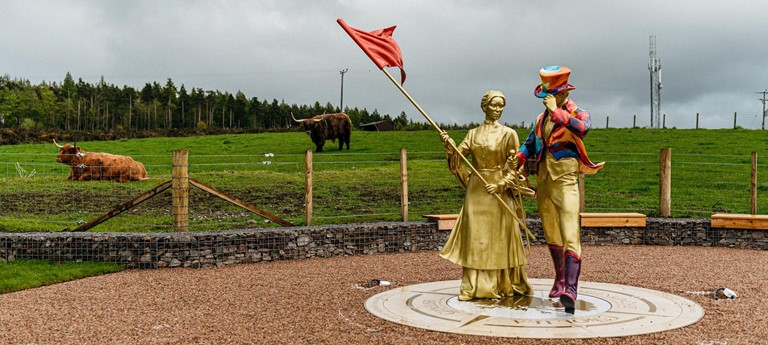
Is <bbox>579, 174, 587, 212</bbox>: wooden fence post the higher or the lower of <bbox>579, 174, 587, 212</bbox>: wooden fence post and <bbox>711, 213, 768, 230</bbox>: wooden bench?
the higher

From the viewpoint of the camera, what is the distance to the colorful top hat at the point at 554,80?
7012 millimetres

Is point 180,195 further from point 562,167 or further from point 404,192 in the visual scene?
point 562,167

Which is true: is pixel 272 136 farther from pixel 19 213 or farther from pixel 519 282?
pixel 519 282

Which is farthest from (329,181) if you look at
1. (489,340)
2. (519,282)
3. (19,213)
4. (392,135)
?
(392,135)

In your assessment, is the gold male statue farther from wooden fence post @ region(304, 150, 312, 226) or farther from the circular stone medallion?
wooden fence post @ region(304, 150, 312, 226)

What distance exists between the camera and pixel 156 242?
10.6 meters

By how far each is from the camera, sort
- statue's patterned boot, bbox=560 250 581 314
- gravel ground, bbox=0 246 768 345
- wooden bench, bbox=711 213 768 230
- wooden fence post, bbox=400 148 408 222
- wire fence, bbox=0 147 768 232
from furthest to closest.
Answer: wire fence, bbox=0 147 768 232, wooden fence post, bbox=400 148 408 222, wooden bench, bbox=711 213 768 230, statue's patterned boot, bbox=560 250 581 314, gravel ground, bbox=0 246 768 345

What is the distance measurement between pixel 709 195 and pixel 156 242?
1282 cm

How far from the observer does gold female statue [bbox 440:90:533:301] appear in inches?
289

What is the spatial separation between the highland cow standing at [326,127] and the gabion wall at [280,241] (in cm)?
1420

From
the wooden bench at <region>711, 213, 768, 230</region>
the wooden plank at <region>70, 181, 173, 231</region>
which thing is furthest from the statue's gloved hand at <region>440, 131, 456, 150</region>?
the wooden bench at <region>711, 213, 768, 230</region>

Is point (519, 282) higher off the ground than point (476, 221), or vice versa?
point (476, 221)

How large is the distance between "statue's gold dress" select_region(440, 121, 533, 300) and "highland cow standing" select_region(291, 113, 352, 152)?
63.0 ft

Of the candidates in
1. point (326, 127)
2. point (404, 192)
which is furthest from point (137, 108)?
point (404, 192)
